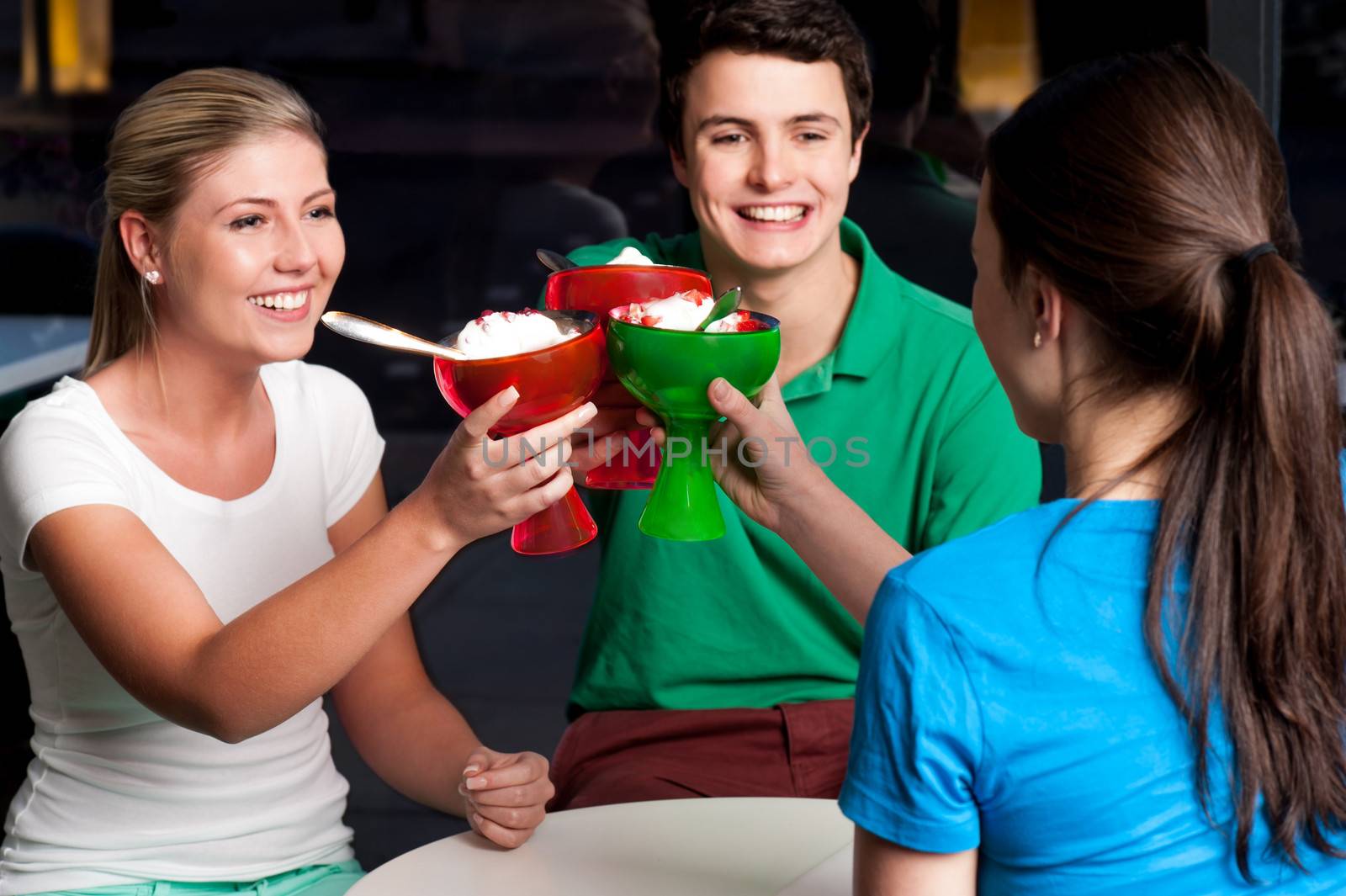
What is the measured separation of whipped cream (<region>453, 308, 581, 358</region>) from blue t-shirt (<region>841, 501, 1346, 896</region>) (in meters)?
0.42

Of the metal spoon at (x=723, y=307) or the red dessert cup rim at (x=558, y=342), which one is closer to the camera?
the red dessert cup rim at (x=558, y=342)

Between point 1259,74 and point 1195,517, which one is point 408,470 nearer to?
point 1259,74

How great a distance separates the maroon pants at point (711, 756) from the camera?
1620 mm

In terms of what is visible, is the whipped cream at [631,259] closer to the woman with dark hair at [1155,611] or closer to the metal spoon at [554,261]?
the metal spoon at [554,261]

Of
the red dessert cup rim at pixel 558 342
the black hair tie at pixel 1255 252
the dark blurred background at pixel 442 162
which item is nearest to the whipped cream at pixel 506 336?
the red dessert cup rim at pixel 558 342

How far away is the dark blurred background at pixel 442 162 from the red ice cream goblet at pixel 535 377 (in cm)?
208

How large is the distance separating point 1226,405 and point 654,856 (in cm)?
66

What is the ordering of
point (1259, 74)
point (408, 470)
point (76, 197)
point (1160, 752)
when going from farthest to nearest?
point (408, 470), point (76, 197), point (1259, 74), point (1160, 752)

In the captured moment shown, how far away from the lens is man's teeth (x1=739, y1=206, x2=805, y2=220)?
1.78 m

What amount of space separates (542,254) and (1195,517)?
794mm

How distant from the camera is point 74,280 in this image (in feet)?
11.6

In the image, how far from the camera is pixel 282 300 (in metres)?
1.58

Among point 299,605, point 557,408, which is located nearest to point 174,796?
point 299,605

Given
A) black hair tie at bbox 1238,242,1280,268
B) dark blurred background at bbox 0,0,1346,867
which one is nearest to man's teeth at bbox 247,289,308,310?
black hair tie at bbox 1238,242,1280,268
